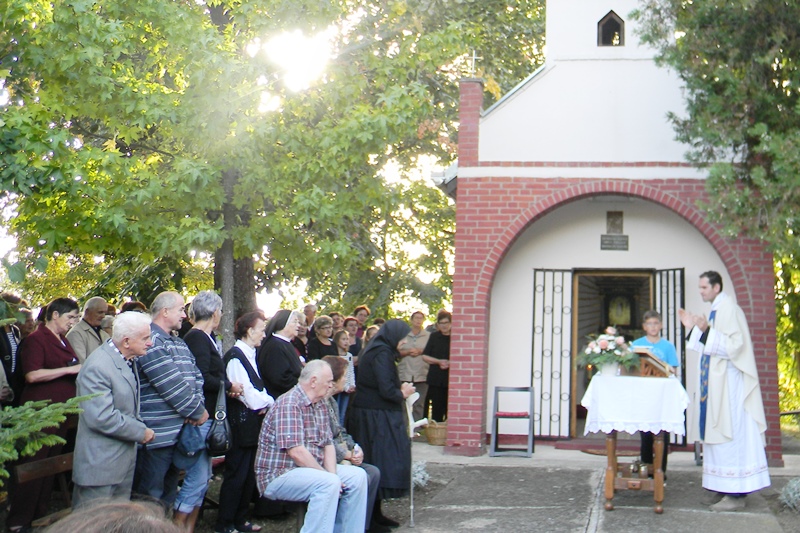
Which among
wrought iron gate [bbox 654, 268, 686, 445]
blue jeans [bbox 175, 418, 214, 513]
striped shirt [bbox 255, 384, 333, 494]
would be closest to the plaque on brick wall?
wrought iron gate [bbox 654, 268, 686, 445]

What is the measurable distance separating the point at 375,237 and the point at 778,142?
1219 cm

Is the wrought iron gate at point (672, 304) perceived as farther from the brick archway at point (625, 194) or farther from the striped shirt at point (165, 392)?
the striped shirt at point (165, 392)

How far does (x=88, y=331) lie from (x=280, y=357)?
198cm

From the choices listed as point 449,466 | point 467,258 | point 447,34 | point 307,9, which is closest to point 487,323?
point 467,258

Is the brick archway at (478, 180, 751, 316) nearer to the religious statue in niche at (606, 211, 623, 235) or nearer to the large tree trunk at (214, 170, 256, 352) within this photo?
the religious statue in niche at (606, 211, 623, 235)

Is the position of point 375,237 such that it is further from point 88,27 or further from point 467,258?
point 88,27

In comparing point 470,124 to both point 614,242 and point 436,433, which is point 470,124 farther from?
point 436,433

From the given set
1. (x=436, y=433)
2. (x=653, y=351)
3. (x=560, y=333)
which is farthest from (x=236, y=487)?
(x=560, y=333)

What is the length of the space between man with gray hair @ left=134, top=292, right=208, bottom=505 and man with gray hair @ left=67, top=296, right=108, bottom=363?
2.06 m

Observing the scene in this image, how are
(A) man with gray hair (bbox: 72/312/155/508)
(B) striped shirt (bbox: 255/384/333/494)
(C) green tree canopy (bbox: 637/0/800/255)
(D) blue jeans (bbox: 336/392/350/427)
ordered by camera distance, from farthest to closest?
(D) blue jeans (bbox: 336/392/350/427), (C) green tree canopy (bbox: 637/0/800/255), (B) striped shirt (bbox: 255/384/333/494), (A) man with gray hair (bbox: 72/312/155/508)

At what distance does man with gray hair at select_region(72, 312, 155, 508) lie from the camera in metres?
5.67

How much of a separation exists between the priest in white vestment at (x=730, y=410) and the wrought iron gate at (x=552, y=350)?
3.54 metres

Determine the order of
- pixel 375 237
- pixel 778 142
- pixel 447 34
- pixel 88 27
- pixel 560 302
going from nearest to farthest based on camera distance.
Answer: pixel 778 142, pixel 88 27, pixel 447 34, pixel 560 302, pixel 375 237

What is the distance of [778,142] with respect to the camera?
8445mm
